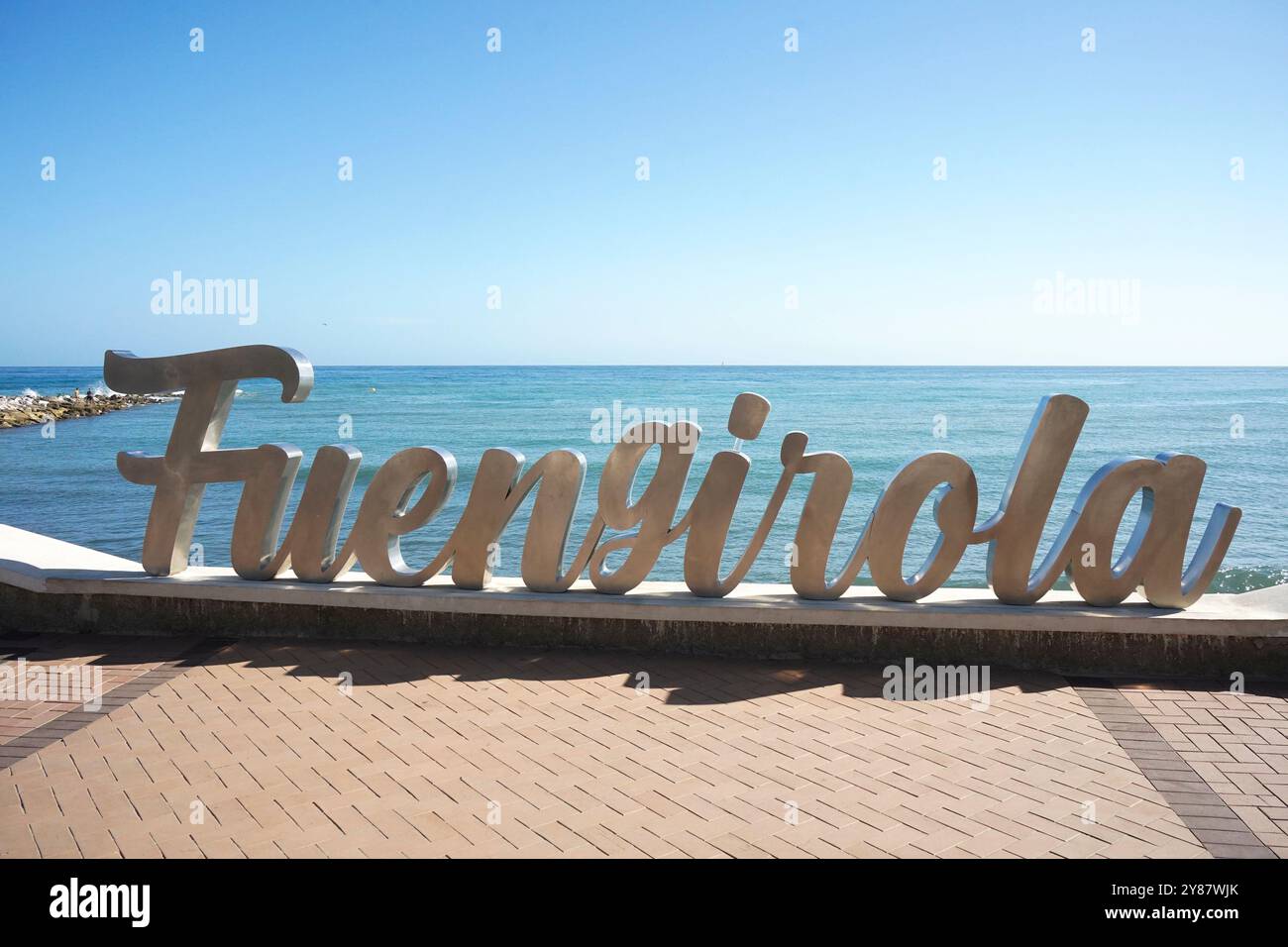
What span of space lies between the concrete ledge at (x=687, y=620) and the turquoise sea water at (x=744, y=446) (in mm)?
6859

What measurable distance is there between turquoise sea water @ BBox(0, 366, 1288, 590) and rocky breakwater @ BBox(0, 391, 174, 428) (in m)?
2.01

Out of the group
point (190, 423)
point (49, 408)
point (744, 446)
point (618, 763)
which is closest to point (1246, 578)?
point (618, 763)

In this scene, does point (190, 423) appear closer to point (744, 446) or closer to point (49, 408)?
point (744, 446)

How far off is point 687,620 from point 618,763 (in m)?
2.30

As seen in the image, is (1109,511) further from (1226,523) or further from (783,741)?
(783,741)

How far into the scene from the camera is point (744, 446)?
120ft

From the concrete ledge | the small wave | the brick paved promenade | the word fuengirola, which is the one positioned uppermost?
the word fuengirola

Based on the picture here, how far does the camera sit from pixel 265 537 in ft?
29.1

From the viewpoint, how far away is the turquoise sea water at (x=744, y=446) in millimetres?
19016

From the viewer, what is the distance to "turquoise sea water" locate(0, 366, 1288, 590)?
19016 mm

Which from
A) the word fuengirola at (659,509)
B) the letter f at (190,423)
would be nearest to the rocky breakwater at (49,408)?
the letter f at (190,423)

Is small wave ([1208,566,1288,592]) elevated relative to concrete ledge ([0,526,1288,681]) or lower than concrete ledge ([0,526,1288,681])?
lower

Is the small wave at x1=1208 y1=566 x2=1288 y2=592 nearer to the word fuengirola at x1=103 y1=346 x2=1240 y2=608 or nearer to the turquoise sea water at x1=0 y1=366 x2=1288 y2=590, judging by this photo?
the turquoise sea water at x1=0 y1=366 x2=1288 y2=590

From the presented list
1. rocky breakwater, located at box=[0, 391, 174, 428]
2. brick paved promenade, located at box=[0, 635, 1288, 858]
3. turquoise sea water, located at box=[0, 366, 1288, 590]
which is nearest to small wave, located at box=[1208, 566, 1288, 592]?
turquoise sea water, located at box=[0, 366, 1288, 590]
